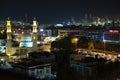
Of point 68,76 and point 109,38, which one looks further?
point 109,38

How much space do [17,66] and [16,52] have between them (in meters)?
2.97

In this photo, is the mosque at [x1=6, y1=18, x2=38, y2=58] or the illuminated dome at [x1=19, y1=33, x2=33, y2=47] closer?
the mosque at [x1=6, y1=18, x2=38, y2=58]

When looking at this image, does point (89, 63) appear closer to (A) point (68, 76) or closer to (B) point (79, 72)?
(B) point (79, 72)

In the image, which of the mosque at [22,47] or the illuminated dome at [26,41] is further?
the illuminated dome at [26,41]

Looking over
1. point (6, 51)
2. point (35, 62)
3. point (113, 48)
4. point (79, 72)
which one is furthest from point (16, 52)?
point (113, 48)

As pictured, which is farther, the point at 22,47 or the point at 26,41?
the point at 26,41

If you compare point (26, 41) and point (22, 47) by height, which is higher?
point (26, 41)

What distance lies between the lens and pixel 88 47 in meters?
15.5

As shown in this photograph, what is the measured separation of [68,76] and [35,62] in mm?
1446

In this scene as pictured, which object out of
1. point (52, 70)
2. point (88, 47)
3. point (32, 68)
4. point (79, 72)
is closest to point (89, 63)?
point (79, 72)

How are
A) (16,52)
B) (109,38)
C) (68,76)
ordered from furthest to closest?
(109,38) → (16,52) → (68,76)

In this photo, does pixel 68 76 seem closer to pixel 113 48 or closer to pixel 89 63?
pixel 89 63

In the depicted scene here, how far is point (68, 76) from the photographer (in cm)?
752

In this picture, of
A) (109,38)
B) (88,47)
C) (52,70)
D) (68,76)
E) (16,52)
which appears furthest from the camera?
(109,38)
